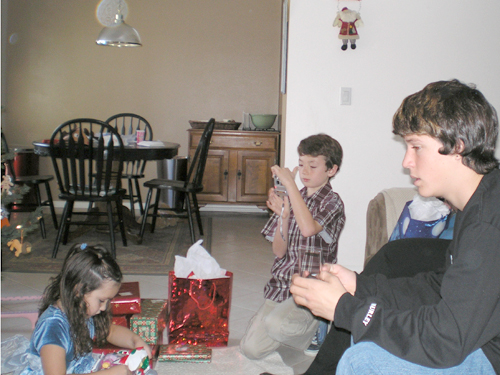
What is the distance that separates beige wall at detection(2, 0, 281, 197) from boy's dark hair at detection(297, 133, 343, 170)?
349cm

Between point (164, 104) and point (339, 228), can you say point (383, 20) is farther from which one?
point (164, 104)

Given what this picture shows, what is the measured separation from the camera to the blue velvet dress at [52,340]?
55.1 inches

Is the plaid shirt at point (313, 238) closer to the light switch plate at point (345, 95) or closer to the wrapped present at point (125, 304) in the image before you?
the wrapped present at point (125, 304)

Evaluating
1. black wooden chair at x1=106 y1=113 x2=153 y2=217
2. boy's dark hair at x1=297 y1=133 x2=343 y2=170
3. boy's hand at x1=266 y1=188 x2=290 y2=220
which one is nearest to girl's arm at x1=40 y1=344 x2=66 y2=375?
boy's hand at x1=266 y1=188 x2=290 y2=220

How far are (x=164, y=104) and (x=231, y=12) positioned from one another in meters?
1.17

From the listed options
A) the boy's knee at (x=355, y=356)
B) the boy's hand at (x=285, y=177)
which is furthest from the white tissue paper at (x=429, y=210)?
the boy's knee at (x=355, y=356)

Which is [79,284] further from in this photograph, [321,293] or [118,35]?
[118,35]

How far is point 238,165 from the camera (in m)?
4.89

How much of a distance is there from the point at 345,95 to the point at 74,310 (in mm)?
1979

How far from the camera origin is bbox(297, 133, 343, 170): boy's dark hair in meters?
1.90

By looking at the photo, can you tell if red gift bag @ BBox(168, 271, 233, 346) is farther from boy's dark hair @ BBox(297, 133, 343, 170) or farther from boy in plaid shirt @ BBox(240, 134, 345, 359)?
boy's dark hair @ BBox(297, 133, 343, 170)

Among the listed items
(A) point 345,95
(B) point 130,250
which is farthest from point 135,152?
(A) point 345,95

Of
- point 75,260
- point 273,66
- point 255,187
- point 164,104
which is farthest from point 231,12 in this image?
point 75,260

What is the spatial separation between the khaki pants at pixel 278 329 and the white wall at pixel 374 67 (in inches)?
48.4
